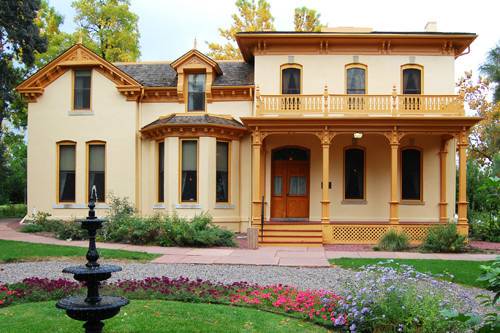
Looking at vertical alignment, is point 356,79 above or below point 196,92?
above

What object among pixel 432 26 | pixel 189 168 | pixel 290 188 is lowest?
pixel 290 188

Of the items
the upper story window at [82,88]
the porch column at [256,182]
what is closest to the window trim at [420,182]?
the porch column at [256,182]

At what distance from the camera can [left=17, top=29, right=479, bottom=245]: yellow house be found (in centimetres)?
2173

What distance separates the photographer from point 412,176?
73.4ft

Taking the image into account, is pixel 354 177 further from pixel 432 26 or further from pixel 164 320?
pixel 164 320

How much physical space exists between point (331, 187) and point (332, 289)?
11566 millimetres

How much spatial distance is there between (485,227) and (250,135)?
10240 millimetres

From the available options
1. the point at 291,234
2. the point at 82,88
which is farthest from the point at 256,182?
the point at 82,88

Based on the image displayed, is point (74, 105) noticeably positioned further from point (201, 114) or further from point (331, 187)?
point (331, 187)

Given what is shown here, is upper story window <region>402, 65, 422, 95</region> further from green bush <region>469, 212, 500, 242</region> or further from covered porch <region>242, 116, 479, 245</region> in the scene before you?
green bush <region>469, 212, 500, 242</region>

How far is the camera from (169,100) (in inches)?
909

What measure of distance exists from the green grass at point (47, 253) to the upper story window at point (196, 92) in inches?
329

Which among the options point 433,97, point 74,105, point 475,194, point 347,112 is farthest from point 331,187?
point 74,105

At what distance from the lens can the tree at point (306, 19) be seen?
38781 millimetres
